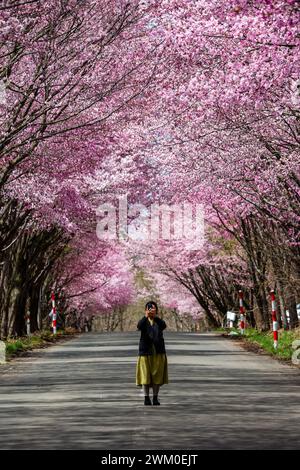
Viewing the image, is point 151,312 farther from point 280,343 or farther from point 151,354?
point 280,343

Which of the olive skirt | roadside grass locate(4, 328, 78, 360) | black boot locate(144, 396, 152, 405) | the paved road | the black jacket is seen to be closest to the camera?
the paved road

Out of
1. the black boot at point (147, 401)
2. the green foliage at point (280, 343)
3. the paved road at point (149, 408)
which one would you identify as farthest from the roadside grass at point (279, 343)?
the black boot at point (147, 401)

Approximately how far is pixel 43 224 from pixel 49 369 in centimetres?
1217

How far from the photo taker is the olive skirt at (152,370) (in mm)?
15547

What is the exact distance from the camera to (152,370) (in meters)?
15.7

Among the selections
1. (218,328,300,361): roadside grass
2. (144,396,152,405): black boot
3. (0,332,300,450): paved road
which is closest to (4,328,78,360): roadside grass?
(0,332,300,450): paved road

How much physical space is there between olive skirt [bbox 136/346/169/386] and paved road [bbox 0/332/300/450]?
0.29 m

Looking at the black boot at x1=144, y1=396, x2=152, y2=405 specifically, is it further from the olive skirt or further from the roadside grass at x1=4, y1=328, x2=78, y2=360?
the roadside grass at x1=4, y1=328, x2=78, y2=360

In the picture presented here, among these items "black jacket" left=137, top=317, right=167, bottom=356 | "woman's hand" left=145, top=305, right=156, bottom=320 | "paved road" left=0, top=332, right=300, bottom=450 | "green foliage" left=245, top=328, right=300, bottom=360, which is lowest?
"paved road" left=0, top=332, right=300, bottom=450

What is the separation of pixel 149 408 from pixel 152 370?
954mm

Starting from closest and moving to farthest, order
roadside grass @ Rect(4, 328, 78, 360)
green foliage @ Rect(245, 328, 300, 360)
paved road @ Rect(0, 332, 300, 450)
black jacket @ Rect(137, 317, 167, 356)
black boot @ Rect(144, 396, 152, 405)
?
paved road @ Rect(0, 332, 300, 450) → black boot @ Rect(144, 396, 152, 405) → black jacket @ Rect(137, 317, 167, 356) → green foliage @ Rect(245, 328, 300, 360) → roadside grass @ Rect(4, 328, 78, 360)

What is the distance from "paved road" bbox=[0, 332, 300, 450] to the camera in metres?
11.5

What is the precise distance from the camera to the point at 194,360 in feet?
82.5

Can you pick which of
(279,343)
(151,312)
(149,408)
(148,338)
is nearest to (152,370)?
(148,338)
